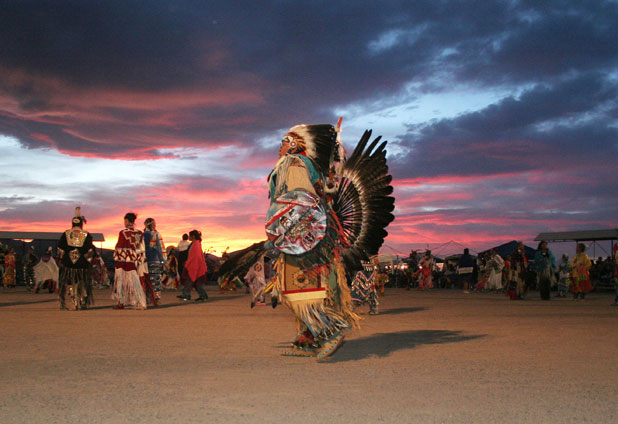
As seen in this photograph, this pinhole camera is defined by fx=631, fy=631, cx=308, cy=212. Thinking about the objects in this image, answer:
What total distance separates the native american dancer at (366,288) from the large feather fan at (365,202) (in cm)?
449

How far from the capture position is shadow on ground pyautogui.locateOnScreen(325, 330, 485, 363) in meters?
5.89

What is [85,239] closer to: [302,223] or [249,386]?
[302,223]

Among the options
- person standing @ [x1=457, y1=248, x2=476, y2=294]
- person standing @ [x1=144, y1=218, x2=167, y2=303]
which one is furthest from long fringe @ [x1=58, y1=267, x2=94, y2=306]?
person standing @ [x1=457, y1=248, x2=476, y2=294]

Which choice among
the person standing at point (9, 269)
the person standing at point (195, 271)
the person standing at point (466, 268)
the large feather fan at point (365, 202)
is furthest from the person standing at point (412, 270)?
the large feather fan at point (365, 202)

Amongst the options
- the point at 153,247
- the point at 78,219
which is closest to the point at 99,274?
the point at 153,247

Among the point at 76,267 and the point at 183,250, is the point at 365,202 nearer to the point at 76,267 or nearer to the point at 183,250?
the point at 76,267

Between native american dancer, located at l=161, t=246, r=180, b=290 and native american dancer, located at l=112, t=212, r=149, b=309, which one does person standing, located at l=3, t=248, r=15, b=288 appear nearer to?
native american dancer, located at l=161, t=246, r=180, b=290

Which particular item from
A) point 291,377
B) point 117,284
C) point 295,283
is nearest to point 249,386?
point 291,377

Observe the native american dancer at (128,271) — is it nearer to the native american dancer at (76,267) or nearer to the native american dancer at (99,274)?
the native american dancer at (76,267)

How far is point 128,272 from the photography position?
1316cm

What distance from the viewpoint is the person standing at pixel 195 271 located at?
16.5 m

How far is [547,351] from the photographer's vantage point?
6.13 m

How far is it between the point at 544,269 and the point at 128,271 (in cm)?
1152

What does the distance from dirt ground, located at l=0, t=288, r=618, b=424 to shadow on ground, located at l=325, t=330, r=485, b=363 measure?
12mm
